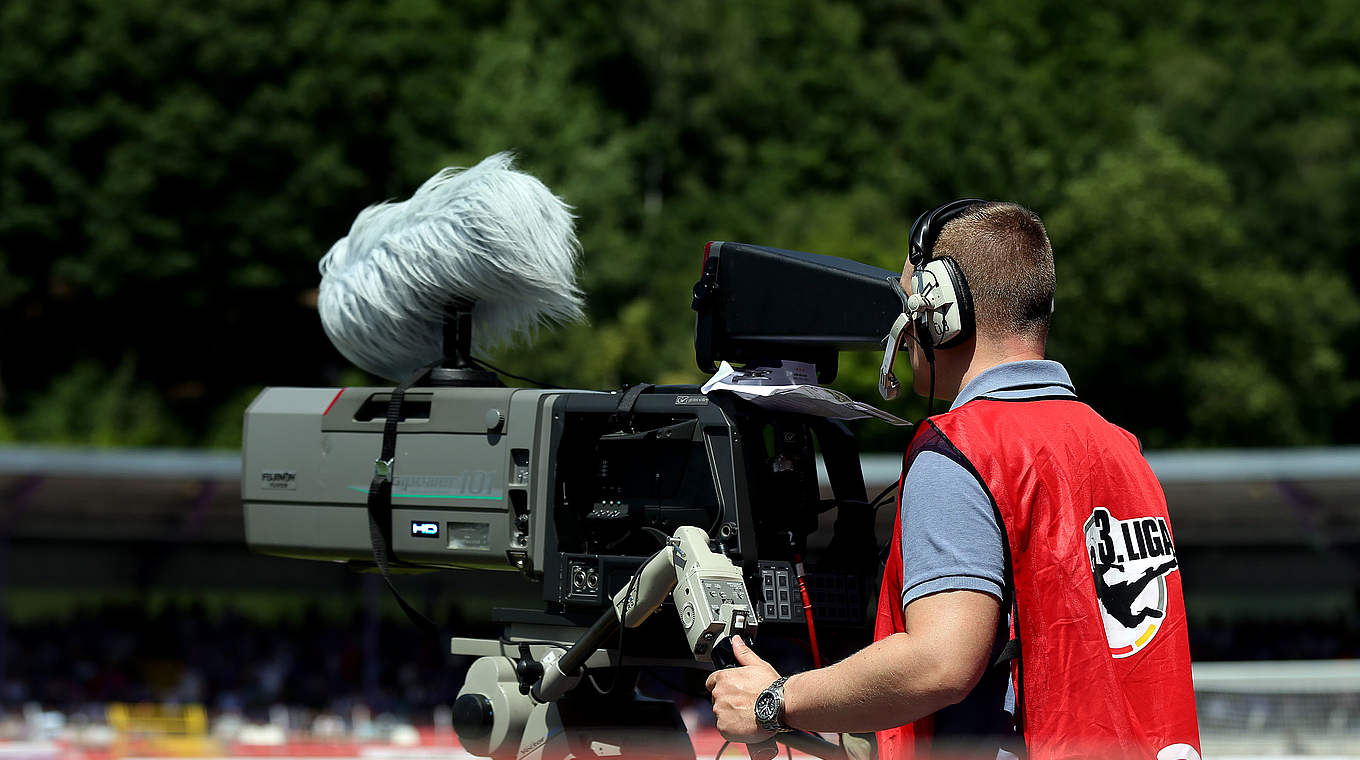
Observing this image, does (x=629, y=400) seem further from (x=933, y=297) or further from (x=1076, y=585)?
(x=1076, y=585)

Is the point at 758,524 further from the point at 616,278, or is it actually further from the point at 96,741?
the point at 616,278

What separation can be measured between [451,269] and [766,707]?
1441 mm

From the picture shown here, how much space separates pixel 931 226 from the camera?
2.42m

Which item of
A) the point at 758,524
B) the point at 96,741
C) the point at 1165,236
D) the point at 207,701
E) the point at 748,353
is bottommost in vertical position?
the point at 207,701

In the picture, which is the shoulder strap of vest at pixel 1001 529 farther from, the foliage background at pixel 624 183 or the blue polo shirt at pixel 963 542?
the foliage background at pixel 624 183

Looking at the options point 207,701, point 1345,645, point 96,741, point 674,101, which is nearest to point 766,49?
point 674,101

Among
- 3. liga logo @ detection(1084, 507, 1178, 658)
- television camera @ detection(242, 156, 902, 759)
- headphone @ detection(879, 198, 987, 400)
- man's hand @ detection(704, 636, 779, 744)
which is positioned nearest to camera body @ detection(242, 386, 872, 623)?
television camera @ detection(242, 156, 902, 759)

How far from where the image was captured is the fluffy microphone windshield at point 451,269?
11.0ft

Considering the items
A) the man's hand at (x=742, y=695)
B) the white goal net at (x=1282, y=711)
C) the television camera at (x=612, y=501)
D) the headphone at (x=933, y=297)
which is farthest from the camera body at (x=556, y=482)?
the white goal net at (x=1282, y=711)

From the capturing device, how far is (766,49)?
4447cm

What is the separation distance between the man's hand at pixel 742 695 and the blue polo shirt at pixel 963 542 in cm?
27

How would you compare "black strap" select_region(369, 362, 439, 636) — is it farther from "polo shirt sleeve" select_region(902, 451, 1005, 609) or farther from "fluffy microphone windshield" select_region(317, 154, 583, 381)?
"polo shirt sleeve" select_region(902, 451, 1005, 609)

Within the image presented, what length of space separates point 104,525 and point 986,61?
25.8 metres

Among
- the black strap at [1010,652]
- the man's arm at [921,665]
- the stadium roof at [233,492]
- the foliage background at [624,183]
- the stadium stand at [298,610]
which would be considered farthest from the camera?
the foliage background at [624,183]
